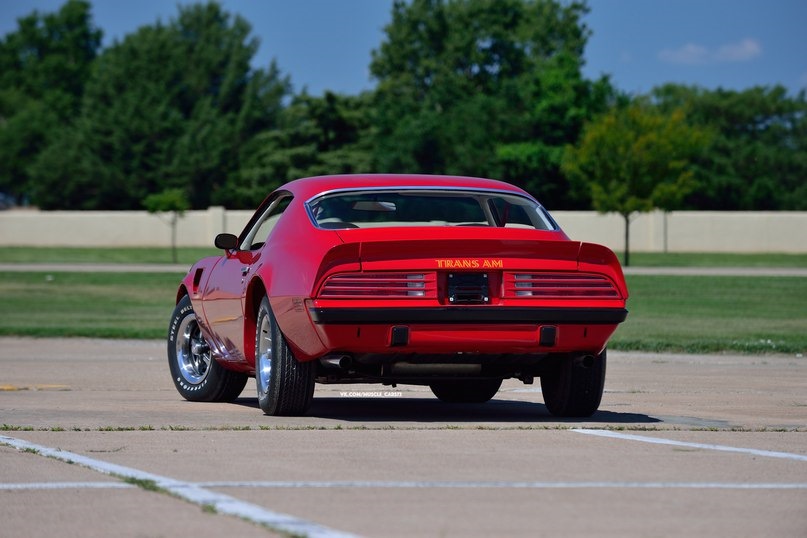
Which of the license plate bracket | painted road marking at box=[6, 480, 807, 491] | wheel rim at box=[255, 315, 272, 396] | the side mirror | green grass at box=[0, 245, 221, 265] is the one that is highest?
the side mirror

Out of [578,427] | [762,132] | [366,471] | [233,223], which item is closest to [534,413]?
[578,427]

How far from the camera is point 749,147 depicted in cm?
8956

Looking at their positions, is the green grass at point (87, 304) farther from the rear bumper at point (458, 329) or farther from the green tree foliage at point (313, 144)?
the green tree foliage at point (313, 144)

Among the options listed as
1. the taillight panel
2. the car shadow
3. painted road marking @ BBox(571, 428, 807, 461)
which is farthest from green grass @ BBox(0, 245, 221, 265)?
painted road marking @ BBox(571, 428, 807, 461)

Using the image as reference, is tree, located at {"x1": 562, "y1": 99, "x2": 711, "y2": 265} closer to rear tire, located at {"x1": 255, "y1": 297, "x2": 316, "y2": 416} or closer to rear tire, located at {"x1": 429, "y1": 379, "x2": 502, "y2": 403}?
rear tire, located at {"x1": 429, "y1": 379, "x2": 502, "y2": 403}

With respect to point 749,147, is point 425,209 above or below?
below

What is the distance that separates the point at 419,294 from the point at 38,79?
400 ft

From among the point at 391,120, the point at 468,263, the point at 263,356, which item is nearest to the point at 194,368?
the point at 263,356

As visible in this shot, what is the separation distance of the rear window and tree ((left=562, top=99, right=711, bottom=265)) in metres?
45.0

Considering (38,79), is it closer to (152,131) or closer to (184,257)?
(152,131)

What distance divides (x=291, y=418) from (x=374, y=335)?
1.04 meters

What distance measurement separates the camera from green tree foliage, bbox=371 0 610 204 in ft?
267

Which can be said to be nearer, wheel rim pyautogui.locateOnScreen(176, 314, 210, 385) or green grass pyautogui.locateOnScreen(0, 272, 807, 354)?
wheel rim pyautogui.locateOnScreen(176, 314, 210, 385)

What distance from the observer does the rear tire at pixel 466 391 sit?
11.0m
